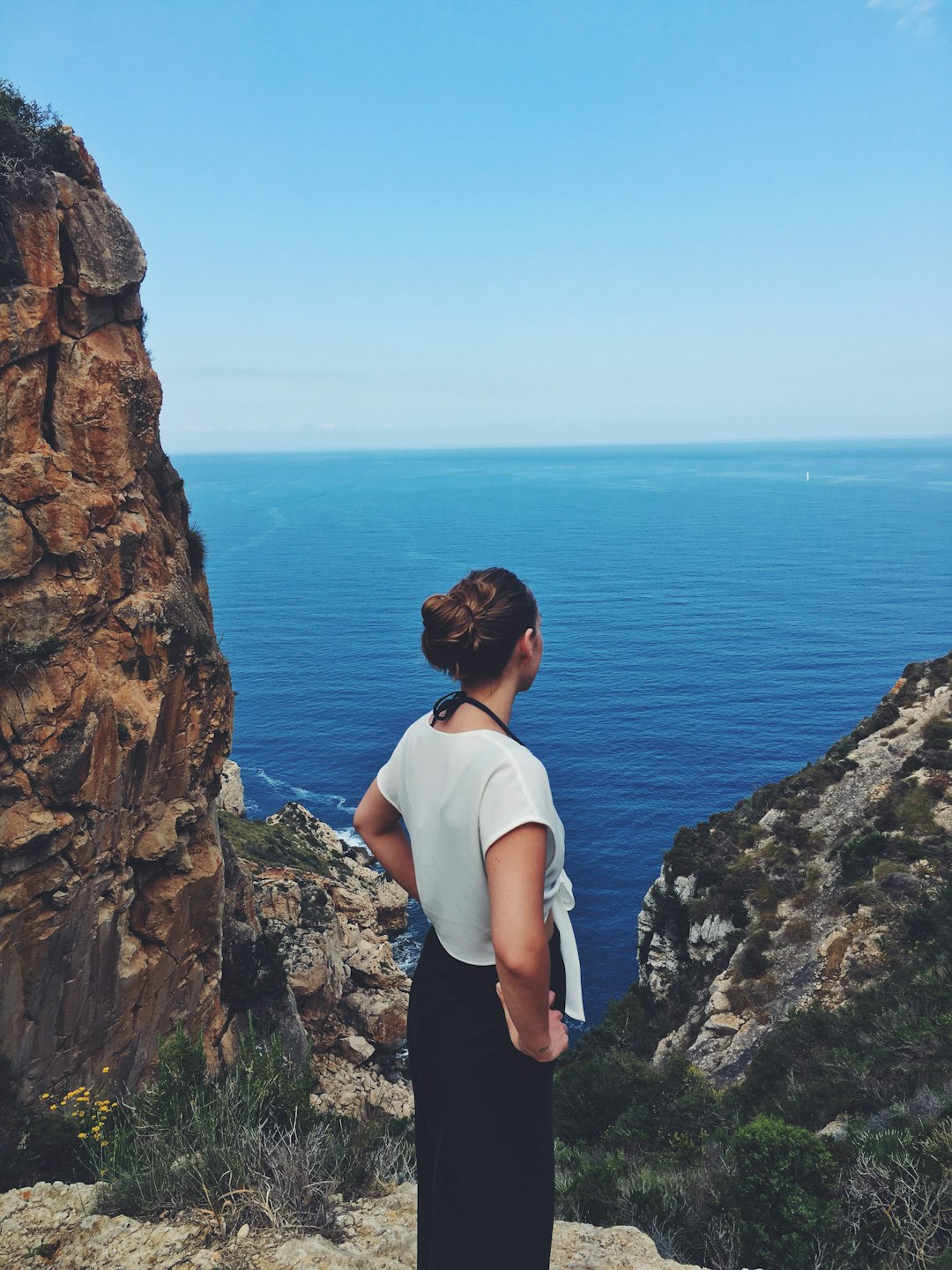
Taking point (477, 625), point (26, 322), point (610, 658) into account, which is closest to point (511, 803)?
point (477, 625)

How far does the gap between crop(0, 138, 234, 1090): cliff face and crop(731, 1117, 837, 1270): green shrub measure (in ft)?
34.9

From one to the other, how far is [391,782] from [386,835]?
0.34 meters

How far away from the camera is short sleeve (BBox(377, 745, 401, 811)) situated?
9.87ft

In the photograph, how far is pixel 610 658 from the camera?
70.2 metres

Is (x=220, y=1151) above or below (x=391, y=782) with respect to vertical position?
below

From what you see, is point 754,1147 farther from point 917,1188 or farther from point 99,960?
point 99,960

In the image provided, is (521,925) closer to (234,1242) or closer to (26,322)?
(234,1242)

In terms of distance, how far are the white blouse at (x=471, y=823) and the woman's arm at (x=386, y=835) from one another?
1.04 feet

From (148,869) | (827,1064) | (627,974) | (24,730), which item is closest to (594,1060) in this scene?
(827,1064)

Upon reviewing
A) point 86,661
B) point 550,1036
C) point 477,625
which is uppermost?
point 477,625

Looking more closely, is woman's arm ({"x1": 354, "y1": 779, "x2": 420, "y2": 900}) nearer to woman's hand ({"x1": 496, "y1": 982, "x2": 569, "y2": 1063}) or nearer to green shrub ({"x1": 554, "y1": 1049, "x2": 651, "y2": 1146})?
woman's hand ({"x1": 496, "y1": 982, "x2": 569, "y2": 1063})

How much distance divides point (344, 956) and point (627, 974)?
1503 cm

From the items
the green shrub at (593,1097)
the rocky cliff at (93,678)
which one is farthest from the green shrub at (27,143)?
the green shrub at (593,1097)

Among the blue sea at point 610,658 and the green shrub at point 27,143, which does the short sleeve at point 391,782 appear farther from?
the blue sea at point 610,658
